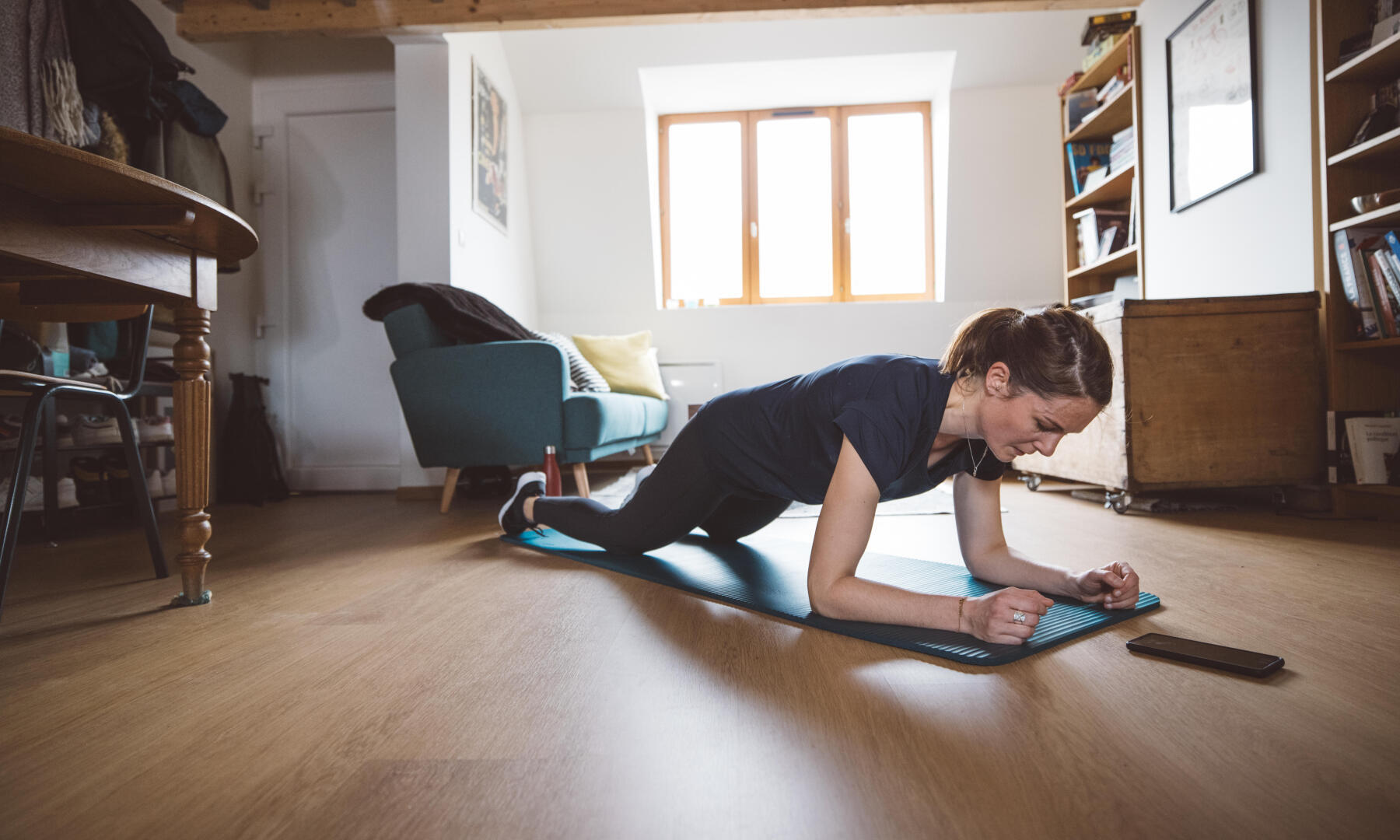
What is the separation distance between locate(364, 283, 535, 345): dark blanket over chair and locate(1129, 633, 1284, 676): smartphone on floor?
2.40m

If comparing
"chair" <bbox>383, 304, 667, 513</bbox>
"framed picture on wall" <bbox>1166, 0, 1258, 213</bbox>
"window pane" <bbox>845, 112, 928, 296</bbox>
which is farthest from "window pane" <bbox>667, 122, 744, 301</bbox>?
"framed picture on wall" <bbox>1166, 0, 1258, 213</bbox>

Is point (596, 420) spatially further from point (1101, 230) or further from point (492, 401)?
point (1101, 230)

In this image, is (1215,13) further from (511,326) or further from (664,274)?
(664,274)

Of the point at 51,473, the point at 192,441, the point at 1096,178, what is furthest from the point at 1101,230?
Answer: the point at 51,473

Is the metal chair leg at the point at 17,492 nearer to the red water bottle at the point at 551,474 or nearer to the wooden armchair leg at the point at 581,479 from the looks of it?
the red water bottle at the point at 551,474

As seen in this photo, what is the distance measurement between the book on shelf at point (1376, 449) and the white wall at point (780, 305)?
2.51m

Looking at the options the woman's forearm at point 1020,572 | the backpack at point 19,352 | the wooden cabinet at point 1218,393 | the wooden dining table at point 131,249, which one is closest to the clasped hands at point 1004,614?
the woman's forearm at point 1020,572

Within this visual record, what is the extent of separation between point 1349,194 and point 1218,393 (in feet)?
2.20

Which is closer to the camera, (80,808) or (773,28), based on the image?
(80,808)

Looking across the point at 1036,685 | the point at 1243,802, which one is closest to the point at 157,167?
the point at 1036,685

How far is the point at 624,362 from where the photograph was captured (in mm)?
4262

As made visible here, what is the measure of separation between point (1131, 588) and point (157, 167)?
3444 millimetres

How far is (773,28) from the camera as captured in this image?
434 cm

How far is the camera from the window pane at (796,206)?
511 centimetres
